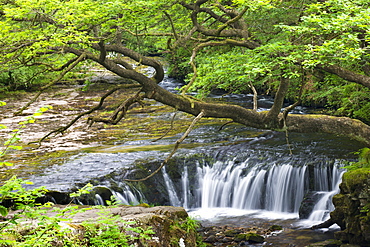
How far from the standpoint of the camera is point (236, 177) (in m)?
12.1

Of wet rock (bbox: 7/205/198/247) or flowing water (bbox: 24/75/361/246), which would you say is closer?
wet rock (bbox: 7/205/198/247)

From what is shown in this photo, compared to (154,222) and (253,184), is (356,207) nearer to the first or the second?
(253,184)

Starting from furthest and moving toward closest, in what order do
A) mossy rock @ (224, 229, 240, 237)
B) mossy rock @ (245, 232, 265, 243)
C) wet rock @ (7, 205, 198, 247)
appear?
mossy rock @ (224, 229, 240, 237) < mossy rock @ (245, 232, 265, 243) < wet rock @ (7, 205, 198, 247)

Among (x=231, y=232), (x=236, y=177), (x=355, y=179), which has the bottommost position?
(x=231, y=232)

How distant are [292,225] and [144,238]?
5.42 meters

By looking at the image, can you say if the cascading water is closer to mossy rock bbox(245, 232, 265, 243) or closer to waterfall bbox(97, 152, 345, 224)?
waterfall bbox(97, 152, 345, 224)

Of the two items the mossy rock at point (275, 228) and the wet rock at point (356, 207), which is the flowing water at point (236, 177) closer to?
the mossy rock at point (275, 228)

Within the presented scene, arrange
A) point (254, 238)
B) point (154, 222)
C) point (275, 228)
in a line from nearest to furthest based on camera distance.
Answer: point (154, 222)
point (254, 238)
point (275, 228)

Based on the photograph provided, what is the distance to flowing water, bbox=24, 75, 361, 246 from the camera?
35.0 feet

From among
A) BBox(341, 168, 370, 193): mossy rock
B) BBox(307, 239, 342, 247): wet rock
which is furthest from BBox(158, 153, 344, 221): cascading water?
BBox(341, 168, 370, 193): mossy rock

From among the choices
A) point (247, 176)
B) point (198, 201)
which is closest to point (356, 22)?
point (247, 176)

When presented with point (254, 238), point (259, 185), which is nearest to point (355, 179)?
point (254, 238)

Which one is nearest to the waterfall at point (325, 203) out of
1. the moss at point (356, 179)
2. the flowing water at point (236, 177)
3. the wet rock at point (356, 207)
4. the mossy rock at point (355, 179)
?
the flowing water at point (236, 177)

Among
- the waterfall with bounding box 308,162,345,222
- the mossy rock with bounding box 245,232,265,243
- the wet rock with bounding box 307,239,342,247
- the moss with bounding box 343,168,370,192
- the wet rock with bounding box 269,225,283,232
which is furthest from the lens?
the waterfall with bounding box 308,162,345,222
